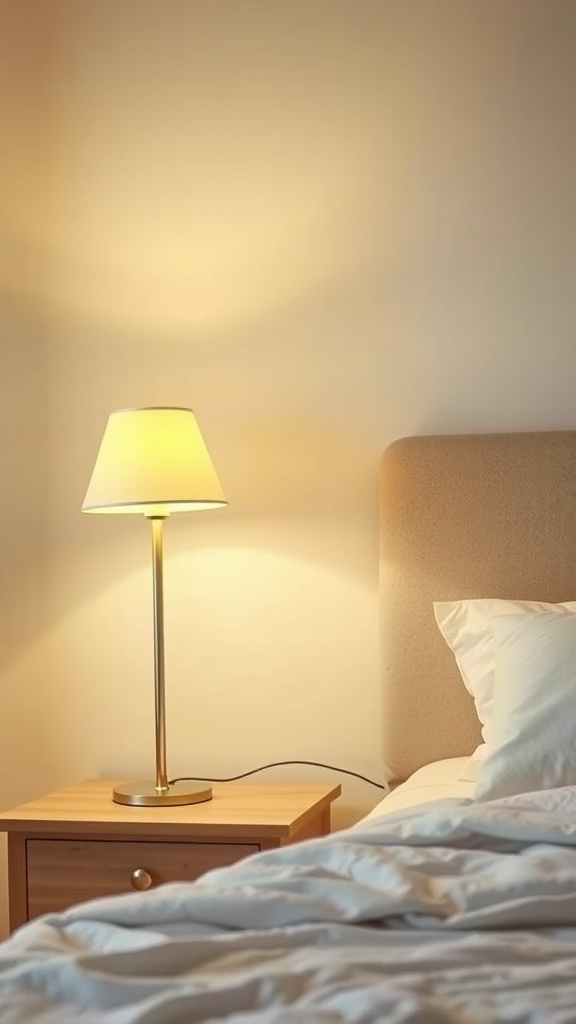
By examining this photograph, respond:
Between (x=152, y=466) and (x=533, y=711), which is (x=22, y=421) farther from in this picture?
(x=533, y=711)

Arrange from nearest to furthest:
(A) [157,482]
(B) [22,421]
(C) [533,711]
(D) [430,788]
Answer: (C) [533,711] → (D) [430,788] → (A) [157,482] → (B) [22,421]

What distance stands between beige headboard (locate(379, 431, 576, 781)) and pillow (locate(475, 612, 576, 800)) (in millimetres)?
317

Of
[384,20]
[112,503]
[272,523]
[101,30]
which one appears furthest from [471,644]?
[101,30]

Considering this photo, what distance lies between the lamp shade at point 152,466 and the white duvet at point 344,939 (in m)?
1.06

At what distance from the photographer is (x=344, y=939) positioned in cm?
125

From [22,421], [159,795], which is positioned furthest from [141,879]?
[22,421]

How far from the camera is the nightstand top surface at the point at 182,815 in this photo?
2305mm

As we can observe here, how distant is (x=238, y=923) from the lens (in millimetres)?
1284

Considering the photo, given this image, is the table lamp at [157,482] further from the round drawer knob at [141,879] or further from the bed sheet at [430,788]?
the bed sheet at [430,788]

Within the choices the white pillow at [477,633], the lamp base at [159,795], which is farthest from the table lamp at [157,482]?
the white pillow at [477,633]

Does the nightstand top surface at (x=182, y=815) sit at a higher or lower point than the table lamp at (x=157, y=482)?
lower

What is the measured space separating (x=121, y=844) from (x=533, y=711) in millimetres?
807

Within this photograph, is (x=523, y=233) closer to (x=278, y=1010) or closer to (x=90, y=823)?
(x=90, y=823)

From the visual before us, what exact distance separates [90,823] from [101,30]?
179cm
